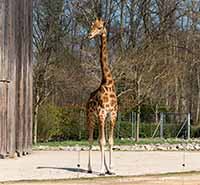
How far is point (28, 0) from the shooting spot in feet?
65.0

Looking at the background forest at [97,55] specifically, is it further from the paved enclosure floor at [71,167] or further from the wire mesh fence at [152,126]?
the paved enclosure floor at [71,167]

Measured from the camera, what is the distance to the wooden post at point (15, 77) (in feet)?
56.9

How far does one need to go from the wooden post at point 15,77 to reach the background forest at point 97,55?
1015 cm

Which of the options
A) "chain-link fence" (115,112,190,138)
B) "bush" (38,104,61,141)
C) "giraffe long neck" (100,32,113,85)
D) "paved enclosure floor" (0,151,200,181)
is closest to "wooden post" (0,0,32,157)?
"paved enclosure floor" (0,151,200,181)

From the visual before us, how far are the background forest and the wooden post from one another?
1015cm

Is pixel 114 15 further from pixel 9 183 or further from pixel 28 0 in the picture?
pixel 9 183

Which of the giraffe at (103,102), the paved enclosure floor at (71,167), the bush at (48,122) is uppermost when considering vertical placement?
the giraffe at (103,102)

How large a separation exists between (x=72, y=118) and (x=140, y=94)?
489cm

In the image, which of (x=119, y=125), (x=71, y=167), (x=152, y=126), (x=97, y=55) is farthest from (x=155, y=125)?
(x=71, y=167)

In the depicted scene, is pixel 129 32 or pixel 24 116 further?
pixel 129 32

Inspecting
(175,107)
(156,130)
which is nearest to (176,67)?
(156,130)

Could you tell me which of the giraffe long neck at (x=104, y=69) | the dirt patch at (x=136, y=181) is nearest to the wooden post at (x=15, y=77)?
the giraffe long neck at (x=104, y=69)

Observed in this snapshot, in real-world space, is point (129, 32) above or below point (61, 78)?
above

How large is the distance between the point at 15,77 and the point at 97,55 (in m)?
13.7
